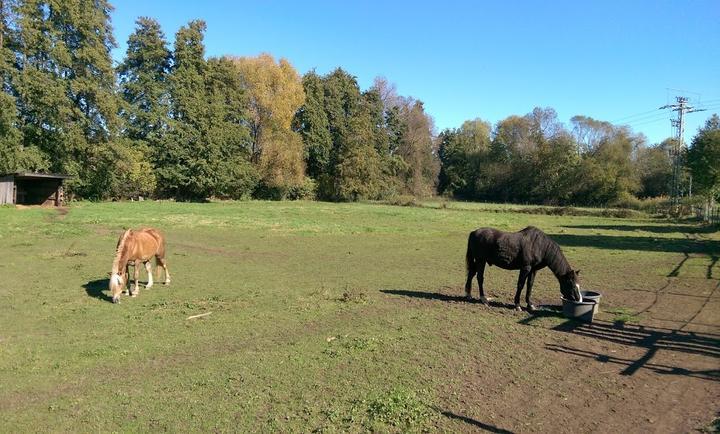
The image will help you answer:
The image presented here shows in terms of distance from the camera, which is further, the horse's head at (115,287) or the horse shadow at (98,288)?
the horse shadow at (98,288)

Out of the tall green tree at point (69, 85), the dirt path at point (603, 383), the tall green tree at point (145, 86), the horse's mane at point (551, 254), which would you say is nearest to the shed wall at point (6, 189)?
the tall green tree at point (69, 85)

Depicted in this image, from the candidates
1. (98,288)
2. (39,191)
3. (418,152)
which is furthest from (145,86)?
(98,288)

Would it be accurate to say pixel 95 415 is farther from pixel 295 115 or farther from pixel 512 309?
pixel 295 115

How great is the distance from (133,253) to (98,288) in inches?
61.1

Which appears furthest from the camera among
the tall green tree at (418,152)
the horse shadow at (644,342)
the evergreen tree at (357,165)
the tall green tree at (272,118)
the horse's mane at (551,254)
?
the tall green tree at (418,152)

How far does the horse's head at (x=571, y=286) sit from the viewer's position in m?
10.3

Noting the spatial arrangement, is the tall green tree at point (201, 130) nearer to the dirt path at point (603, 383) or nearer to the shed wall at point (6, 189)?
the shed wall at point (6, 189)

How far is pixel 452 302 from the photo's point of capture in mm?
11555

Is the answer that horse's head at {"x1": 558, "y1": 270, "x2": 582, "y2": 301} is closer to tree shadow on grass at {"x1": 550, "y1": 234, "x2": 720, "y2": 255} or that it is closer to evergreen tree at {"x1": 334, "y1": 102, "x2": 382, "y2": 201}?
tree shadow on grass at {"x1": 550, "y1": 234, "x2": 720, "y2": 255}

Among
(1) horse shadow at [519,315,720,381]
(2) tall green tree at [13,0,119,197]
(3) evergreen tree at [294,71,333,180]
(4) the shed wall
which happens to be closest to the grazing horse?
(1) horse shadow at [519,315,720,381]

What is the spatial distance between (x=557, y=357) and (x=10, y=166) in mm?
47532

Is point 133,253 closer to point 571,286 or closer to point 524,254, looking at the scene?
point 524,254

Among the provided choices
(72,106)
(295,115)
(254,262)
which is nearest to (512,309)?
(254,262)

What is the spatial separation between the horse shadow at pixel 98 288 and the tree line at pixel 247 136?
36540 mm
